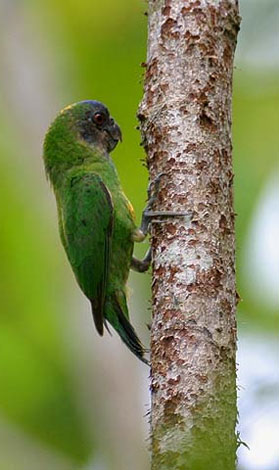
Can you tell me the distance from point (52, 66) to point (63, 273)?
4.85ft

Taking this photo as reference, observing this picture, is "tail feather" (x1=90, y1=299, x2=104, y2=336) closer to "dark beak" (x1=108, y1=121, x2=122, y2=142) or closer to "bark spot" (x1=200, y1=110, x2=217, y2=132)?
"dark beak" (x1=108, y1=121, x2=122, y2=142)

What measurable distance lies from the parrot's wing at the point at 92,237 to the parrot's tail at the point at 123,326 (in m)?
0.11

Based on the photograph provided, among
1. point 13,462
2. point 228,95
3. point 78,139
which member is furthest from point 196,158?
point 13,462

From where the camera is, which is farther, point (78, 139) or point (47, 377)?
point (47, 377)

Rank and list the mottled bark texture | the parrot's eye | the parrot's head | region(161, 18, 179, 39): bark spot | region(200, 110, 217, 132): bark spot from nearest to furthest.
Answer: the mottled bark texture → region(200, 110, 217, 132): bark spot → region(161, 18, 179, 39): bark spot → the parrot's head → the parrot's eye

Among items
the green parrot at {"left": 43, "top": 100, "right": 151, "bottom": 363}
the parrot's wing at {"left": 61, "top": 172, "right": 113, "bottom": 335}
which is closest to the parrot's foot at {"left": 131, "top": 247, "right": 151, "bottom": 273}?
the green parrot at {"left": 43, "top": 100, "right": 151, "bottom": 363}

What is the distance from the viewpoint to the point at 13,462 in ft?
18.5

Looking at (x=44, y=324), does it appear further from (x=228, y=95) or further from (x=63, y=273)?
(x=228, y=95)

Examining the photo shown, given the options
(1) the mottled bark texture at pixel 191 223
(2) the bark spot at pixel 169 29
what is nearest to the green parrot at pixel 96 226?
(1) the mottled bark texture at pixel 191 223

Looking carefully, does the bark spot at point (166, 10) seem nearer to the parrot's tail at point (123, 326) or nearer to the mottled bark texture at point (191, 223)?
the mottled bark texture at point (191, 223)

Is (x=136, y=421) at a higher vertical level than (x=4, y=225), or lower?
lower

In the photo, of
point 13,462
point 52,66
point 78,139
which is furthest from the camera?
point 52,66

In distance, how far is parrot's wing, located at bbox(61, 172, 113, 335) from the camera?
4801mm

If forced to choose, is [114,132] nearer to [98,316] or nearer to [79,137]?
[79,137]
